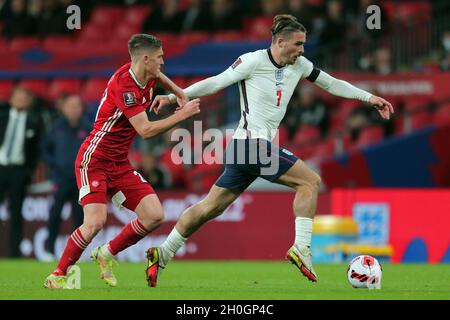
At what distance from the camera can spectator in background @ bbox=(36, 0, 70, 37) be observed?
23734mm

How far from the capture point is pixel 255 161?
35.1ft

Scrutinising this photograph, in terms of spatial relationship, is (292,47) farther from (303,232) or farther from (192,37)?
(192,37)

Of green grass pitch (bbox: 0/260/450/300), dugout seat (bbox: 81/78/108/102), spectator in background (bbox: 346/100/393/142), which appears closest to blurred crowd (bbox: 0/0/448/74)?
spectator in background (bbox: 346/100/393/142)

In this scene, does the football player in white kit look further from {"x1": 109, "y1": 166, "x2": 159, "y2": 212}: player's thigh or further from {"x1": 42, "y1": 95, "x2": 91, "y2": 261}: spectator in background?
{"x1": 42, "y1": 95, "x2": 91, "y2": 261}: spectator in background

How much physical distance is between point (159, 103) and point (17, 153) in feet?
24.4

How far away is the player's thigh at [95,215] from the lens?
405 inches

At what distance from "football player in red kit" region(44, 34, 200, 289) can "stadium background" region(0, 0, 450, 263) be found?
632 cm

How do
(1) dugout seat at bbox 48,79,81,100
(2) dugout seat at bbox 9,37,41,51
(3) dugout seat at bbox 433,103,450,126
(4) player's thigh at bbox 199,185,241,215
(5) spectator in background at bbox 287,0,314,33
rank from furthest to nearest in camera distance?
(2) dugout seat at bbox 9,37,41,51 < (1) dugout seat at bbox 48,79,81,100 < (5) spectator in background at bbox 287,0,314,33 < (3) dugout seat at bbox 433,103,450,126 < (4) player's thigh at bbox 199,185,241,215

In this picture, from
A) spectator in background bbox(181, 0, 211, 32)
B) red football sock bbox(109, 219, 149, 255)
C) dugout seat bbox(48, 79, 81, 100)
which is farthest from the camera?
spectator in background bbox(181, 0, 211, 32)

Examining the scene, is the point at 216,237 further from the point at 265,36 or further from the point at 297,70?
the point at 297,70

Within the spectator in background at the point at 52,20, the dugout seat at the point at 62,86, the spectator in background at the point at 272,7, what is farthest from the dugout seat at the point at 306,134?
the spectator in background at the point at 52,20

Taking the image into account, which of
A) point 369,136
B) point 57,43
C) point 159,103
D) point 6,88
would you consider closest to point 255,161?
point 159,103

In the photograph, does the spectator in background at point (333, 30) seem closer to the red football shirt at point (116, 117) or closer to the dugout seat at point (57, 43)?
the dugout seat at point (57, 43)
